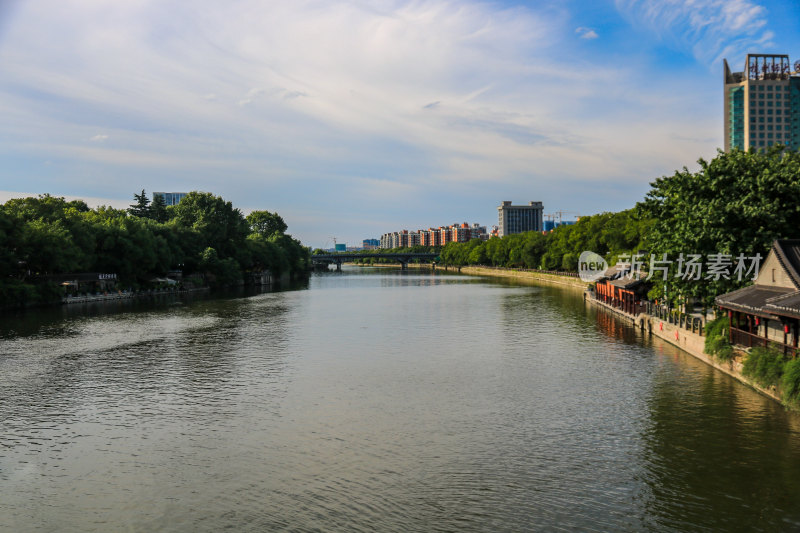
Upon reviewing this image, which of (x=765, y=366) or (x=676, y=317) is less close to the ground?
(x=676, y=317)

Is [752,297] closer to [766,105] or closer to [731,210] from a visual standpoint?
[731,210]

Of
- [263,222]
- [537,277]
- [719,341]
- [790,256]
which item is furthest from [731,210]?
[263,222]

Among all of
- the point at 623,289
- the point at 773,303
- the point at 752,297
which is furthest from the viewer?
the point at 623,289

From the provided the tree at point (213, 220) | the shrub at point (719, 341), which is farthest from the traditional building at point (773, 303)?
the tree at point (213, 220)

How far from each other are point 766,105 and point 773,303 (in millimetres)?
193869

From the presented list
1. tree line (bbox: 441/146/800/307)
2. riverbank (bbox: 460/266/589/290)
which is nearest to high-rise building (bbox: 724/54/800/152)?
riverbank (bbox: 460/266/589/290)

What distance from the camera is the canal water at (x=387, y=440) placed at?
17.2 meters

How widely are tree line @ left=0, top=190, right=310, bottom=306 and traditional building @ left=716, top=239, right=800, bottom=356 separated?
71342 millimetres

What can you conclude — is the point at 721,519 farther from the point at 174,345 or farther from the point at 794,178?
the point at 174,345

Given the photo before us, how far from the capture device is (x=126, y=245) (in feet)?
298

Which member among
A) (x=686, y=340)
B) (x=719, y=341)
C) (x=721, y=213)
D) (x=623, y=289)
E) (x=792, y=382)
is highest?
(x=721, y=213)

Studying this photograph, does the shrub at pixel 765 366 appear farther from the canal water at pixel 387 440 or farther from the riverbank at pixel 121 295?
the riverbank at pixel 121 295

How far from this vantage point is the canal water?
17.2m

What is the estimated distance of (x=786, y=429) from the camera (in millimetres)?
23344
